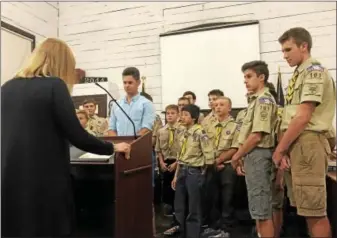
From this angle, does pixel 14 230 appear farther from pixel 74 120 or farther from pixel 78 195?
pixel 78 195

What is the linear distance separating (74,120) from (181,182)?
4.96ft

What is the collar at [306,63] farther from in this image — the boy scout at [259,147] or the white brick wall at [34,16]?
the white brick wall at [34,16]

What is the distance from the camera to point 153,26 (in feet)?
16.9

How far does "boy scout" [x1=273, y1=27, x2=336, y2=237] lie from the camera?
1562 mm

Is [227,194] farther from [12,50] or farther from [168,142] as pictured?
[12,50]

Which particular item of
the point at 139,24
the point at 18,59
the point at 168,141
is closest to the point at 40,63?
the point at 168,141

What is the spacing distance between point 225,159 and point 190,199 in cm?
54

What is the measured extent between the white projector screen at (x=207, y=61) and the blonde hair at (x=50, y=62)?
135 inches

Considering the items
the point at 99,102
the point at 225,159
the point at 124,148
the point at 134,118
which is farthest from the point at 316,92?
the point at 99,102

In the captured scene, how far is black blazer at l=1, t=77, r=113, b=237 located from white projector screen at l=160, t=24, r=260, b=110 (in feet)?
11.6

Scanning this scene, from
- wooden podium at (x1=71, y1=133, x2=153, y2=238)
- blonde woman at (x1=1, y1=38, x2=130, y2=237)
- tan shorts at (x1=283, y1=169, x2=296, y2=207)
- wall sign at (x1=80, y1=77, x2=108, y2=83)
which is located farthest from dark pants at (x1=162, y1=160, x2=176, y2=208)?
blonde woman at (x1=1, y1=38, x2=130, y2=237)

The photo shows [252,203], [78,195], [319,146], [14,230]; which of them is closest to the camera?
[14,230]

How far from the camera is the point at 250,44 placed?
14.7 ft

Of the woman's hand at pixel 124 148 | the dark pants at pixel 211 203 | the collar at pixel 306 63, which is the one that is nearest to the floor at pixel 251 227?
the dark pants at pixel 211 203
